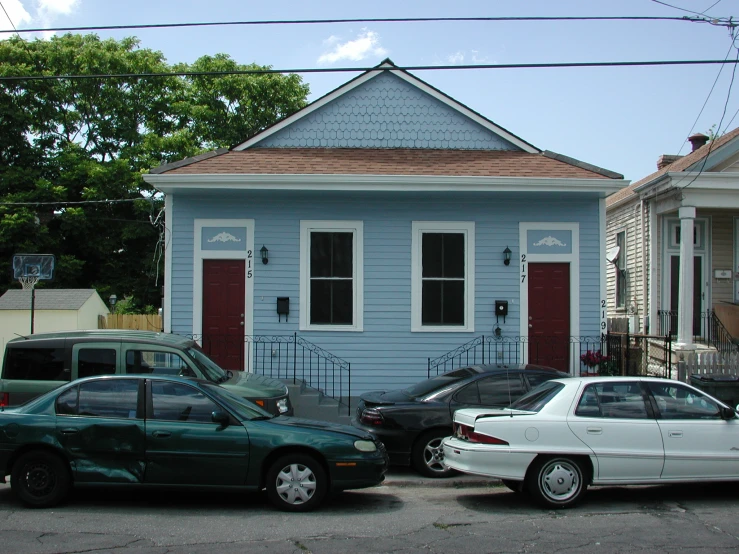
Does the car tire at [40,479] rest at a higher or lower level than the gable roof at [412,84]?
lower

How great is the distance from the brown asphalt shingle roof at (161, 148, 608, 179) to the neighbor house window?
6.42m

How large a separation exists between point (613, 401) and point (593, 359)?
240 inches

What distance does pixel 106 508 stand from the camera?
763 centimetres

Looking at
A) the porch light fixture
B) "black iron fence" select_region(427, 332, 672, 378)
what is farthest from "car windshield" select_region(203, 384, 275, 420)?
the porch light fixture

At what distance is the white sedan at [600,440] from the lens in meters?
7.59

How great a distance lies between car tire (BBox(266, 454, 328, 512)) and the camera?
7484 mm

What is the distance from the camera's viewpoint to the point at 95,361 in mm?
9930

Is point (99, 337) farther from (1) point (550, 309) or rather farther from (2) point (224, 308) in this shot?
(1) point (550, 309)

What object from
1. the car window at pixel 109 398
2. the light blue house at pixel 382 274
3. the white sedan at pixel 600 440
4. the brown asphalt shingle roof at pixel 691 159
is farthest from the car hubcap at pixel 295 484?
the brown asphalt shingle roof at pixel 691 159

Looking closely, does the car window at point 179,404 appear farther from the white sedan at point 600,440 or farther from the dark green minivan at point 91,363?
the white sedan at point 600,440

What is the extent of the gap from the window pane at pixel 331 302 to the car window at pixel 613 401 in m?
6.90

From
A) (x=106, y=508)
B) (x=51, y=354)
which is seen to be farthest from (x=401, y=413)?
(x=51, y=354)

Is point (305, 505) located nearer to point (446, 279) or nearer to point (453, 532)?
point (453, 532)

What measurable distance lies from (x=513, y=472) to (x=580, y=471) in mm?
702
